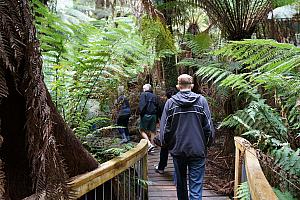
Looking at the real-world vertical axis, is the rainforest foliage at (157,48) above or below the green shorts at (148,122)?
above

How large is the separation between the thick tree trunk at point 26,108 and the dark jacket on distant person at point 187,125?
2.22m

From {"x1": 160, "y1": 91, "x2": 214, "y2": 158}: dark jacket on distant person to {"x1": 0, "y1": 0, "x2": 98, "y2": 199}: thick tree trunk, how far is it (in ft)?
7.28

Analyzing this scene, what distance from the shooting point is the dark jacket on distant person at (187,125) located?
3.57m

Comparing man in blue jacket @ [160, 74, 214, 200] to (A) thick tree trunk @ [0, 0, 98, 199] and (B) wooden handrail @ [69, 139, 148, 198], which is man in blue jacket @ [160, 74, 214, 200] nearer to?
(B) wooden handrail @ [69, 139, 148, 198]

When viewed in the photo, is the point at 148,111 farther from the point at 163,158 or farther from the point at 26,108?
the point at 26,108

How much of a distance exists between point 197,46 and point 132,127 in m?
4.06

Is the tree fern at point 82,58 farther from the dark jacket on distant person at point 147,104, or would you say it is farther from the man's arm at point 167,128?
the dark jacket on distant person at point 147,104

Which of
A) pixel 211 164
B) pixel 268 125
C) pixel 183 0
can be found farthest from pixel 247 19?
pixel 211 164

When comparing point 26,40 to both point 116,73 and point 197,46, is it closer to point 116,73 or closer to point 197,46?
point 116,73

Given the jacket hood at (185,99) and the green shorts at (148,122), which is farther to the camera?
the green shorts at (148,122)

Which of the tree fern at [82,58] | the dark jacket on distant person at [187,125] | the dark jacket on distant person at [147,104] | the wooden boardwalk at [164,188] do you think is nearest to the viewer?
the tree fern at [82,58]

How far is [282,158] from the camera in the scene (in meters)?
2.79

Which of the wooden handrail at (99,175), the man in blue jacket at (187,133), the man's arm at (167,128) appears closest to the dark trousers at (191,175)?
the man in blue jacket at (187,133)

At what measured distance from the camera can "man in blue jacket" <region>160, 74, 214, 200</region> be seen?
3586 millimetres
